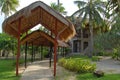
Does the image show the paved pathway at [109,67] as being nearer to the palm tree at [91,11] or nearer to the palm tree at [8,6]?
the palm tree at [91,11]

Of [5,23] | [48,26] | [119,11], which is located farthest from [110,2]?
[5,23]

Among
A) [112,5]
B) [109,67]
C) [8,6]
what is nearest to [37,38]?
[109,67]

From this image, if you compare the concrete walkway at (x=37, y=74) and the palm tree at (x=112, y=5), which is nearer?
the concrete walkway at (x=37, y=74)

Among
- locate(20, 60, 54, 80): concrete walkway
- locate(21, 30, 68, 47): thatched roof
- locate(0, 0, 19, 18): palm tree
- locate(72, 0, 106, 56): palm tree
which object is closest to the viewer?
locate(20, 60, 54, 80): concrete walkway

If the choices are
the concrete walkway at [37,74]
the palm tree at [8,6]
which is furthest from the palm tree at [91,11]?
the concrete walkway at [37,74]

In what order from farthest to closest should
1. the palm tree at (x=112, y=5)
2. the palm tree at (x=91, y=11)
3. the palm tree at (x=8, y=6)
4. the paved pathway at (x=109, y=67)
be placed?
the palm tree at (x=8, y=6) < the palm tree at (x=91, y=11) < the palm tree at (x=112, y=5) < the paved pathway at (x=109, y=67)

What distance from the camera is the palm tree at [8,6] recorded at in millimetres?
50472

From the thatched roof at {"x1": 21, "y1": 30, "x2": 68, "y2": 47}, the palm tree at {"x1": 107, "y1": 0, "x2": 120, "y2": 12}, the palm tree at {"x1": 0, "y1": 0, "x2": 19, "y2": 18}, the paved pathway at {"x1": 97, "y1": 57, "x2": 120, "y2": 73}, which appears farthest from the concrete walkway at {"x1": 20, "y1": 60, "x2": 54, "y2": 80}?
the palm tree at {"x1": 0, "y1": 0, "x2": 19, "y2": 18}

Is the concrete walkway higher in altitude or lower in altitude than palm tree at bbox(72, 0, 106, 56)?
lower

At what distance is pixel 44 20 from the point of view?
783 inches

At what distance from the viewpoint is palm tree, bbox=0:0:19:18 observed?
5047 centimetres

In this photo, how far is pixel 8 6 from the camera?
5088 cm

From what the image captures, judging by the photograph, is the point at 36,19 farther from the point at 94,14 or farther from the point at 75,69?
the point at 94,14

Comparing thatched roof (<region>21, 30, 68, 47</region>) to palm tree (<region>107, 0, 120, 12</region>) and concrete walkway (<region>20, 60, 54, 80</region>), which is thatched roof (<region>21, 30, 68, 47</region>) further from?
palm tree (<region>107, 0, 120, 12</region>)
